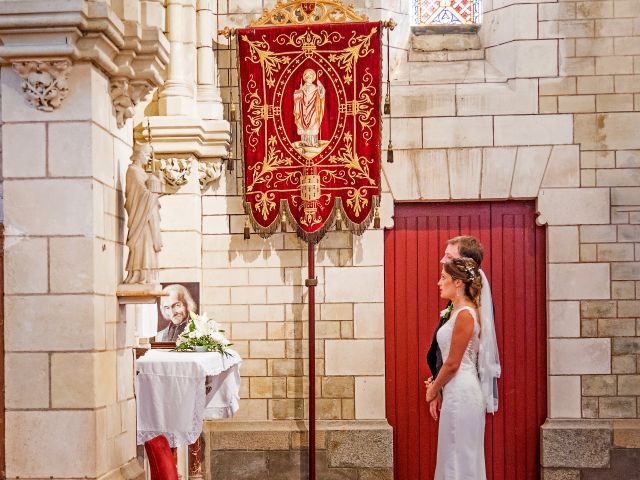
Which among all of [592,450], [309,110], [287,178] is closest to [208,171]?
[287,178]

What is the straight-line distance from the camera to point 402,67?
23.7 ft

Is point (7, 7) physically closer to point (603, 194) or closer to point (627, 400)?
point (603, 194)

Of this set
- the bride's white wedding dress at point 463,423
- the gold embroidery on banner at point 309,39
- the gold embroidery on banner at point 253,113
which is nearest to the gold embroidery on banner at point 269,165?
the gold embroidery on banner at point 253,113

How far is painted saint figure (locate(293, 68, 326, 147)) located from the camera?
22.0 feet

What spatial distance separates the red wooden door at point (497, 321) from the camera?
7008 millimetres

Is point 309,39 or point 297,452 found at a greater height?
point 309,39

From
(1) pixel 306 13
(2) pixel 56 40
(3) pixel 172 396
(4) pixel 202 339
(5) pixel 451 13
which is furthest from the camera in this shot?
(5) pixel 451 13

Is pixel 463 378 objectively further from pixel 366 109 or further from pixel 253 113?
pixel 253 113

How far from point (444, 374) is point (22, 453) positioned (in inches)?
88.5

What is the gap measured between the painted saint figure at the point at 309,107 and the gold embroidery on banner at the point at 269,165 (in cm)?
21

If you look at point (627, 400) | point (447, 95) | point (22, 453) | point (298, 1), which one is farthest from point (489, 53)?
point (22, 453)

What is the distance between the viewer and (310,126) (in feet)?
22.1

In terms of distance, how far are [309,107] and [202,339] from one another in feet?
6.64

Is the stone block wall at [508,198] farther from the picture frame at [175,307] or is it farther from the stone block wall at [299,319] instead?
the picture frame at [175,307]
